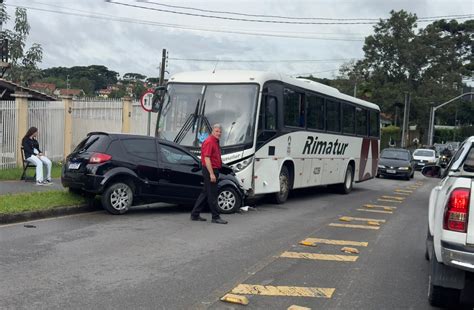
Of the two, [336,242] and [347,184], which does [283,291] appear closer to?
[336,242]

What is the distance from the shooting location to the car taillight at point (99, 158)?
10.1 metres

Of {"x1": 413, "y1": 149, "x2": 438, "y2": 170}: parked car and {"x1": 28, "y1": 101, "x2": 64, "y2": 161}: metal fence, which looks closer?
{"x1": 28, "y1": 101, "x2": 64, "y2": 161}: metal fence

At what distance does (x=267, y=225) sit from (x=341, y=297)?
4540 mm

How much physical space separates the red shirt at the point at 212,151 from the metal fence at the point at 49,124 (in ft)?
31.2

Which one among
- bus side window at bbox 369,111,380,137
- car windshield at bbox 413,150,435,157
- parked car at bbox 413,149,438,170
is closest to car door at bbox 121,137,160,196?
bus side window at bbox 369,111,380,137

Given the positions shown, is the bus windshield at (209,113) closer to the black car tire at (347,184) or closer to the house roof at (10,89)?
the black car tire at (347,184)

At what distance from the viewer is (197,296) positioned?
5.43 meters

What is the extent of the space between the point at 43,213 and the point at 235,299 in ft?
18.3

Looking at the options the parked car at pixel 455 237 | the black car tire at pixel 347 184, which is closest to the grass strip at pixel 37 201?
the parked car at pixel 455 237

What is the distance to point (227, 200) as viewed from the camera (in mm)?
11312

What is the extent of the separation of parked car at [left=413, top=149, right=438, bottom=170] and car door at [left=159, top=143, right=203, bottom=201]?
2540cm

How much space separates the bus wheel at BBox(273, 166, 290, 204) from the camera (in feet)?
43.6

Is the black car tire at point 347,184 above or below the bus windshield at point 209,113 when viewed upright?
below

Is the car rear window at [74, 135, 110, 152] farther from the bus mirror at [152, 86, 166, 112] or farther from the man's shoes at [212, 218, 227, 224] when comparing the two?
the man's shoes at [212, 218, 227, 224]
